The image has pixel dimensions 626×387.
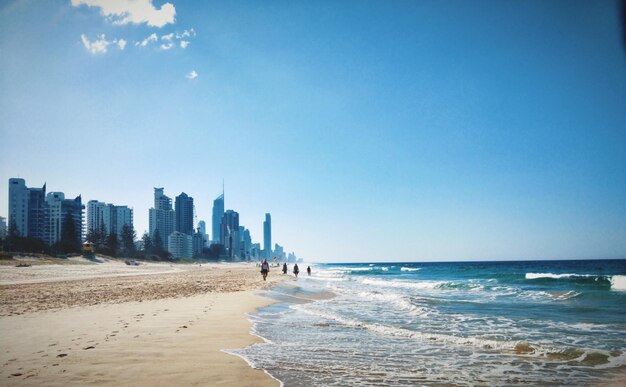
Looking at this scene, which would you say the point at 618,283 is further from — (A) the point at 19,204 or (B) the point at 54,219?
(A) the point at 19,204

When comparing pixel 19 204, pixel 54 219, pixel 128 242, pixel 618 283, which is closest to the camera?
pixel 618 283

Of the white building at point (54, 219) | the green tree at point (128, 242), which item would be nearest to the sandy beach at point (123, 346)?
the green tree at point (128, 242)

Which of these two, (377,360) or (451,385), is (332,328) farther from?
(451,385)

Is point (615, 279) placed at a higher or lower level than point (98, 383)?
lower

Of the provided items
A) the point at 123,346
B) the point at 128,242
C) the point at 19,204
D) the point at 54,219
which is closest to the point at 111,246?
the point at 128,242

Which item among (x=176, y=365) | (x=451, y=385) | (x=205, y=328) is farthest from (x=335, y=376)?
(x=205, y=328)

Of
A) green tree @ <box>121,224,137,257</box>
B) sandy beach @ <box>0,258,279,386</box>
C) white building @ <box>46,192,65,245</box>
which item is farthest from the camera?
white building @ <box>46,192,65,245</box>

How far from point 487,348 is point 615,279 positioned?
3530 centimetres

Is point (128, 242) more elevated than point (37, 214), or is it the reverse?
point (37, 214)

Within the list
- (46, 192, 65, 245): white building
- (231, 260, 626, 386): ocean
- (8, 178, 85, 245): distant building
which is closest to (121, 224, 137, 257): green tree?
(8, 178, 85, 245): distant building

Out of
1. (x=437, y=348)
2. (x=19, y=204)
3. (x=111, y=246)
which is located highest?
(x=19, y=204)

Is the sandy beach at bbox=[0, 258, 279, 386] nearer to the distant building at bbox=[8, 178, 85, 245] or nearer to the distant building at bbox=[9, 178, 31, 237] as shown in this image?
the distant building at bbox=[8, 178, 85, 245]

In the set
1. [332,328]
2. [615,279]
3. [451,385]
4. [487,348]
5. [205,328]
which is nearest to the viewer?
[451,385]

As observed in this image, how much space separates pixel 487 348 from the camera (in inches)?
348
